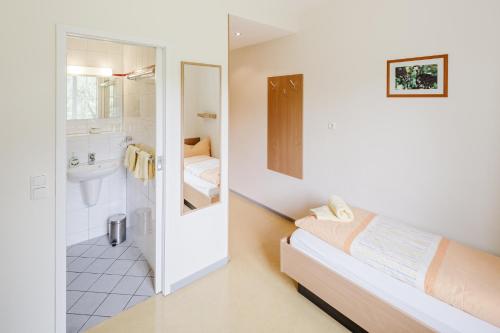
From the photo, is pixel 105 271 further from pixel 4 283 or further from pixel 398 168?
pixel 398 168

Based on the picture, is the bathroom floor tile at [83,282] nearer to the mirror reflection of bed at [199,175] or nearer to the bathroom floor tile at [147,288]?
the bathroom floor tile at [147,288]

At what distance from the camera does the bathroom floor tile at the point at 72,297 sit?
2.31 meters

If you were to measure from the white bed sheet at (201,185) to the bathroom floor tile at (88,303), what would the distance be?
46.0 inches

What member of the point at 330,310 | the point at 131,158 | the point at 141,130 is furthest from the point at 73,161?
the point at 330,310

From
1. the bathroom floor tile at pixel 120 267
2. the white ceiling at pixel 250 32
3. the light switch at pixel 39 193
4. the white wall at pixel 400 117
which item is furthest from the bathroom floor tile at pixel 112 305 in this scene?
the white ceiling at pixel 250 32

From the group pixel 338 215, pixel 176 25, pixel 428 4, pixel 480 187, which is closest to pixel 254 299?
pixel 338 215

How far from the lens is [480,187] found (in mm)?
2215

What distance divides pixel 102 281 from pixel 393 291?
93.3 inches

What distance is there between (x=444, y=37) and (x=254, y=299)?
2599 millimetres

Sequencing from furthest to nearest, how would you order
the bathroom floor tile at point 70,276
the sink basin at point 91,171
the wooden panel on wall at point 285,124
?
1. the wooden panel on wall at point 285,124
2. the sink basin at point 91,171
3. the bathroom floor tile at point 70,276

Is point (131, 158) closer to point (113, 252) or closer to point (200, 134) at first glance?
point (200, 134)

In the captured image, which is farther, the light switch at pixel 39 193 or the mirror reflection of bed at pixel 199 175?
the mirror reflection of bed at pixel 199 175

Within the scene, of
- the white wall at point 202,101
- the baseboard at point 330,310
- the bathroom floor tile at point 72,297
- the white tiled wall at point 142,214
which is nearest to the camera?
the baseboard at point 330,310

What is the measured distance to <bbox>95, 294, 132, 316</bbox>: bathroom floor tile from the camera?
7.32ft
